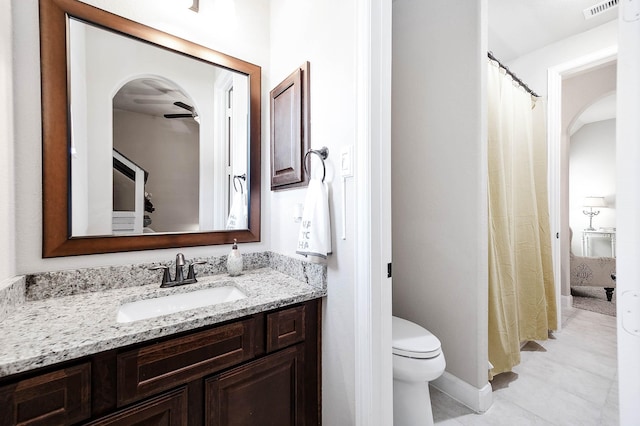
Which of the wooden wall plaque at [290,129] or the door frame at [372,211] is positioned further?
the wooden wall plaque at [290,129]

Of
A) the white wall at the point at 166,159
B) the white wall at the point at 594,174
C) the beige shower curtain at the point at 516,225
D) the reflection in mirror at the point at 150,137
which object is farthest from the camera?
the white wall at the point at 594,174

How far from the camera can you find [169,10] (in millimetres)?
1373

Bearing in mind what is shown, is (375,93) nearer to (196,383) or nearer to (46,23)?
(196,383)

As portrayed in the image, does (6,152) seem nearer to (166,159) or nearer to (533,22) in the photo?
(166,159)

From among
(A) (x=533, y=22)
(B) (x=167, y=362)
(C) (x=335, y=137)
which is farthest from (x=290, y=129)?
(A) (x=533, y=22)

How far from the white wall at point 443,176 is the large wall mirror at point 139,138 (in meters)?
1.04

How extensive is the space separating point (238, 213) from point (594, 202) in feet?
19.5

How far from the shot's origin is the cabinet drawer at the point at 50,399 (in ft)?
2.16

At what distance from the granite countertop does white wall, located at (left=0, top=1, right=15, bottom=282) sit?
0.21m

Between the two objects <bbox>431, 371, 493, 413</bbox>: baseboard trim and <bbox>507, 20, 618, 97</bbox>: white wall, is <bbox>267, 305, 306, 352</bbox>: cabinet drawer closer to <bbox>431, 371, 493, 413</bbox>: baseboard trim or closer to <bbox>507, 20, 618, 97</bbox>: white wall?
<bbox>431, 371, 493, 413</bbox>: baseboard trim

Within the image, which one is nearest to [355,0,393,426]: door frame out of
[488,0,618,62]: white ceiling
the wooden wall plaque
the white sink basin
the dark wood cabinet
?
the dark wood cabinet

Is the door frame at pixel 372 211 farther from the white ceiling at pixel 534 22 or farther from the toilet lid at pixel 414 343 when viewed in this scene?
the white ceiling at pixel 534 22

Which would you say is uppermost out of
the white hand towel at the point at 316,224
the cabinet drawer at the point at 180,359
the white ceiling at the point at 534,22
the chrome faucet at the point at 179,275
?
the white ceiling at the point at 534,22

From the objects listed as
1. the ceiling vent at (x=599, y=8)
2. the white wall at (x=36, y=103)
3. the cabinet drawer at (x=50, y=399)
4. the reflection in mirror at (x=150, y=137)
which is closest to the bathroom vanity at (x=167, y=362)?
the cabinet drawer at (x=50, y=399)
